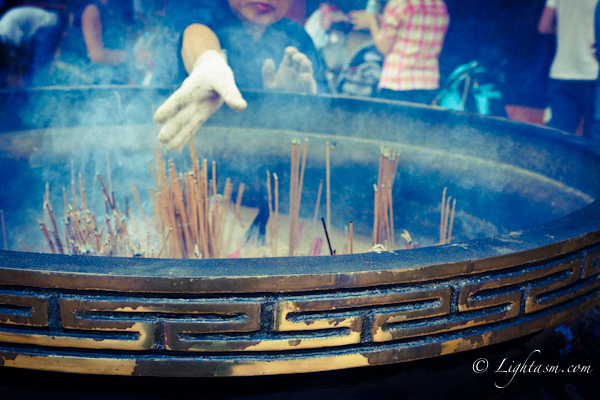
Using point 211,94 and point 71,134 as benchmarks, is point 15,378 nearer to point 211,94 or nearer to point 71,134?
point 211,94

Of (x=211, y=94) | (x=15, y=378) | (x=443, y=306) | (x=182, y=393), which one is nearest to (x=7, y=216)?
(x=211, y=94)

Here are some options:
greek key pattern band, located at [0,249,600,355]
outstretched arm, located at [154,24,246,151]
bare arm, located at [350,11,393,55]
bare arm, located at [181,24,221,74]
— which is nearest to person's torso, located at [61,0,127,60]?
bare arm, located at [181,24,221,74]

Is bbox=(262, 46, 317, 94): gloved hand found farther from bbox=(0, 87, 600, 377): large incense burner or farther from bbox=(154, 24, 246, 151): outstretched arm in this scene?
bbox=(0, 87, 600, 377): large incense burner

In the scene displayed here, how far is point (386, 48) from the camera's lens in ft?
12.3

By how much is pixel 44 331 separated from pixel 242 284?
305mm

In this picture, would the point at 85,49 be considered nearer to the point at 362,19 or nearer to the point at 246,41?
the point at 246,41

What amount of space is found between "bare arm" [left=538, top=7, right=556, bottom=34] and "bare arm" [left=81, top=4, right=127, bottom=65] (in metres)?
3.03

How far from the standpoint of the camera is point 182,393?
→ 0.75m

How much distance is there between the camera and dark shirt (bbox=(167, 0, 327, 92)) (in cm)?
203

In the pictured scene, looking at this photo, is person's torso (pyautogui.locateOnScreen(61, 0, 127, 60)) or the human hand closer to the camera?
person's torso (pyautogui.locateOnScreen(61, 0, 127, 60))

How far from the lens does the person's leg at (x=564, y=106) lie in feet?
10.4

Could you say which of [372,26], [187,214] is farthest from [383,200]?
[372,26]

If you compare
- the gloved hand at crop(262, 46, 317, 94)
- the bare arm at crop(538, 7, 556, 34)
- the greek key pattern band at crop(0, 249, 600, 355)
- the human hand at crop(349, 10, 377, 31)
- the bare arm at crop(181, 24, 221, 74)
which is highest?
the human hand at crop(349, 10, 377, 31)

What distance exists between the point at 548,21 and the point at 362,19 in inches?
62.6
